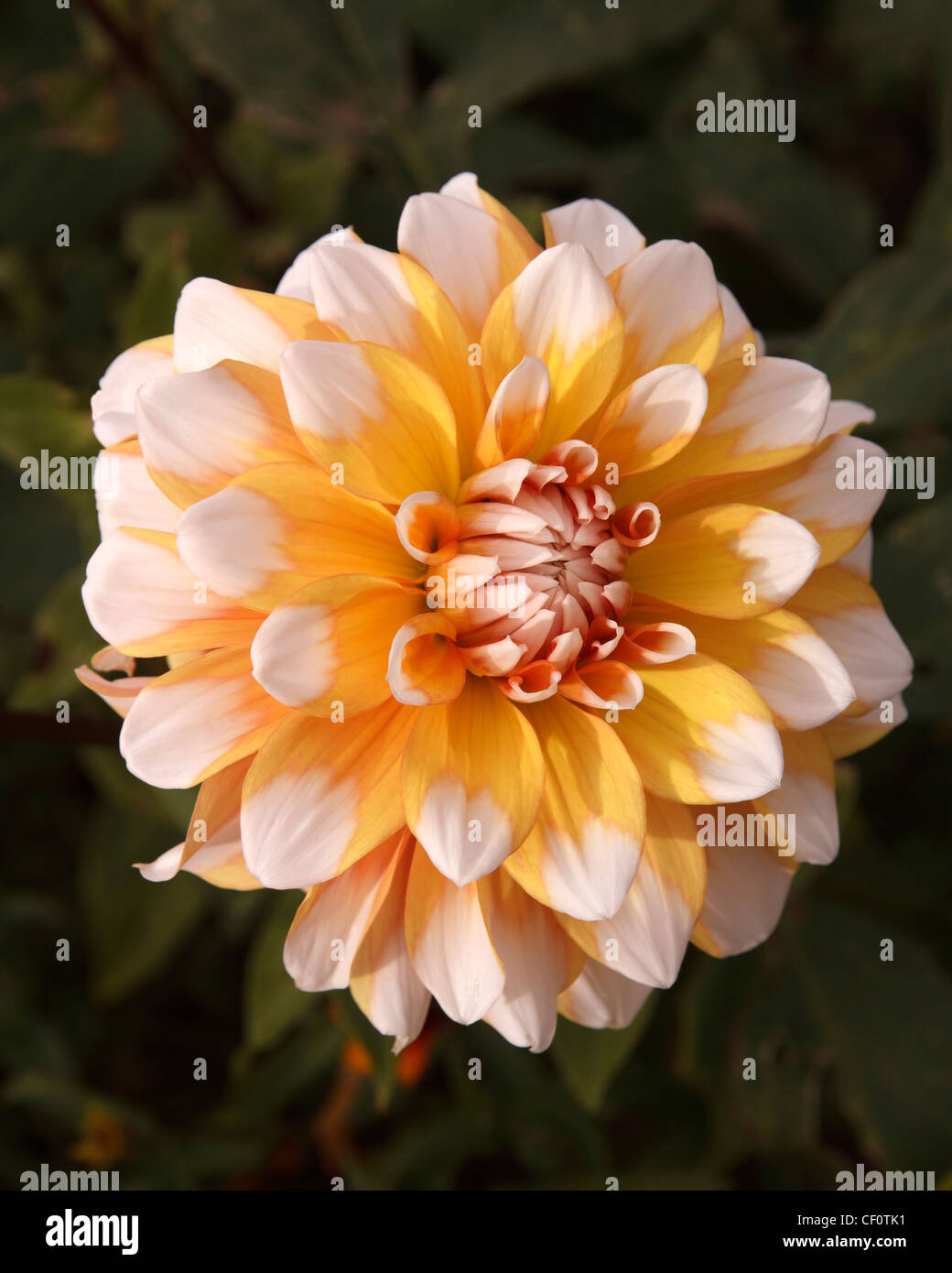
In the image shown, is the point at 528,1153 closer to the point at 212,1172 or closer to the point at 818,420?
the point at 212,1172

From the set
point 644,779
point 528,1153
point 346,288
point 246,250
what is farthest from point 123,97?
point 528,1153

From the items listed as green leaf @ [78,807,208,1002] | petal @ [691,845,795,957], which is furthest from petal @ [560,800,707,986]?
green leaf @ [78,807,208,1002]

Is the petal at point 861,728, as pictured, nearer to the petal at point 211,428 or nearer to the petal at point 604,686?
the petal at point 604,686

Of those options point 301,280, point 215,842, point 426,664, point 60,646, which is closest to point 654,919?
point 426,664

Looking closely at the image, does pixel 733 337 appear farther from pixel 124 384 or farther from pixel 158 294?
pixel 158 294

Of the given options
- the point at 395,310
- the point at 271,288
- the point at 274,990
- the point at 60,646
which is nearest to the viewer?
the point at 395,310
